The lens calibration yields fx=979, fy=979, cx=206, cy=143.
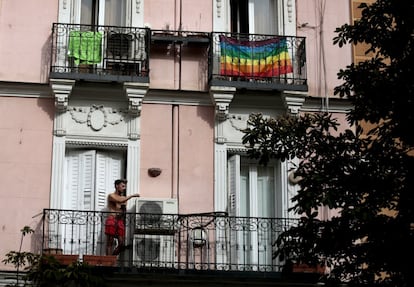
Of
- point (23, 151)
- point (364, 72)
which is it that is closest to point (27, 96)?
point (23, 151)

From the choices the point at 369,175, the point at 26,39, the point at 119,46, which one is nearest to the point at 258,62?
the point at 119,46

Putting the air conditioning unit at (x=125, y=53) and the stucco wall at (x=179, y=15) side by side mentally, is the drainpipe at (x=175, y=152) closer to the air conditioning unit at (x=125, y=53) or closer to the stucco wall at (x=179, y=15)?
the air conditioning unit at (x=125, y=53)

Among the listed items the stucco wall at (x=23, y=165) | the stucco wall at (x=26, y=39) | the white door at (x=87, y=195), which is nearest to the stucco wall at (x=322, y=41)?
the white door at (x=87, y=195)

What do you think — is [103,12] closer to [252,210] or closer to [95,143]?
[95,143]

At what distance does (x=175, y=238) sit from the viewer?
58.7 ft

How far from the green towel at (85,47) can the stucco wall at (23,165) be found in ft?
3.30

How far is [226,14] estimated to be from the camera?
1966 centimetres

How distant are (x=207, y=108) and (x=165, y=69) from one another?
1129 millimetres

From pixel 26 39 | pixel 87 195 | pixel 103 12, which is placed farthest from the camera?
pixel 103 12

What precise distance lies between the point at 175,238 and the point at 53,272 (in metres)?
2.53

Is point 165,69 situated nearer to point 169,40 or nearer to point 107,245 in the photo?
point 169,40

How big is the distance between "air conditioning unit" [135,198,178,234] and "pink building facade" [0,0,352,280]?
0.06m

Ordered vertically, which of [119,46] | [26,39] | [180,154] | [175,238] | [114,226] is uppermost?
[26,39]

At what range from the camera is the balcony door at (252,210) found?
719 inches
